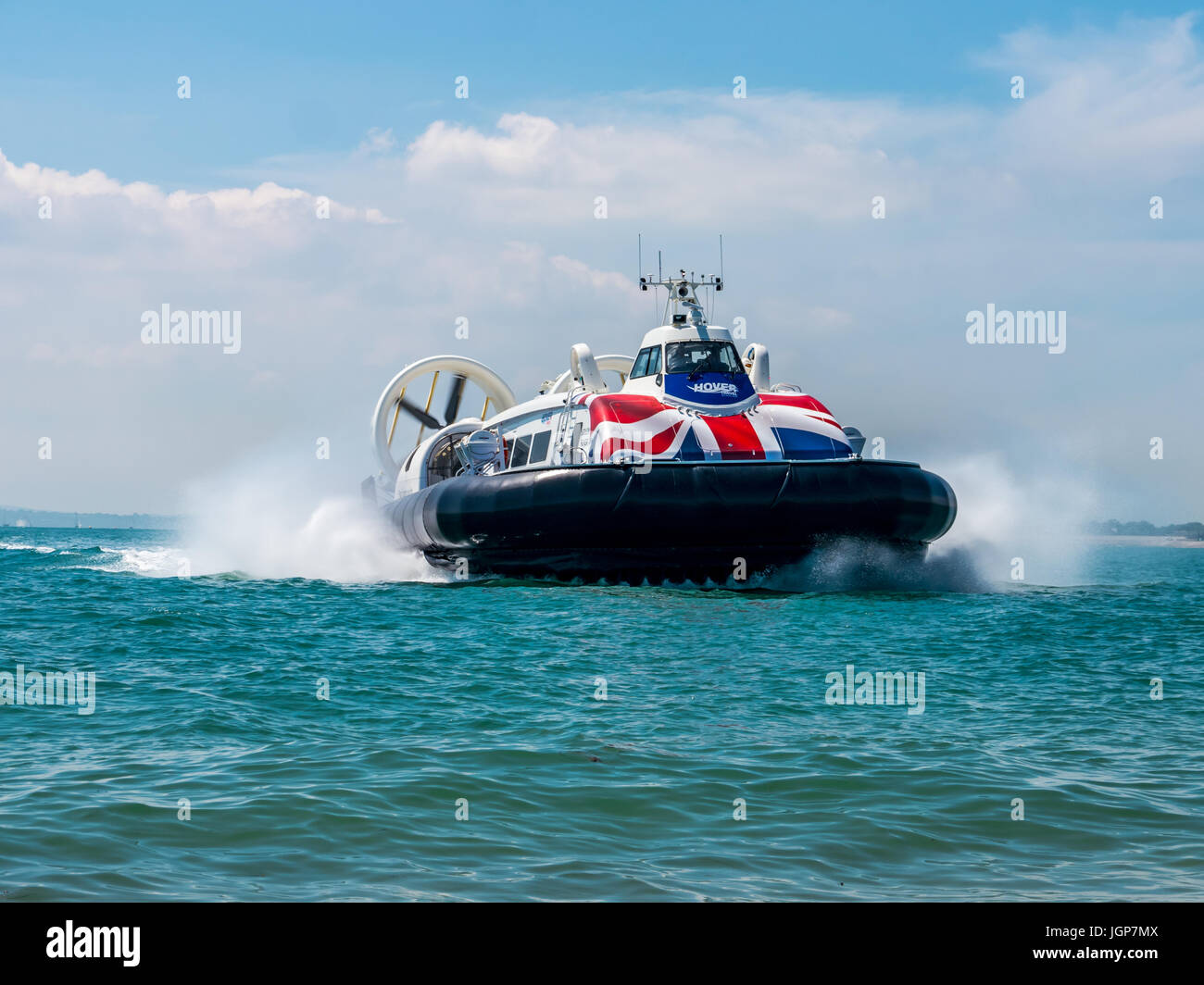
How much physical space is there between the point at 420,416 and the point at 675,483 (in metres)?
10.1

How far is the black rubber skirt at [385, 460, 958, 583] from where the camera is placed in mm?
13266

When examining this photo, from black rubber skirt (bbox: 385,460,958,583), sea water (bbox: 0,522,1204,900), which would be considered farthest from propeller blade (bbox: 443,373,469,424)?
sea water (bbox: 0,522,1204,900)

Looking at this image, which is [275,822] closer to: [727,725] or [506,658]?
[727,725]

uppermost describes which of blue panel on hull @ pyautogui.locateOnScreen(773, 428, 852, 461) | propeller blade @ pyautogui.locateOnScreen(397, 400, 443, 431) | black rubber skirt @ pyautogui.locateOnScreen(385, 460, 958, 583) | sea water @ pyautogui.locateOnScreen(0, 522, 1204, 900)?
propeller blade @ pyautogui.locateOnScreen(397, 400, 443, 431)

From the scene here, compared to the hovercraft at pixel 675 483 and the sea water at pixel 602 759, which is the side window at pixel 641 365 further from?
the sea water at pixel 602 759

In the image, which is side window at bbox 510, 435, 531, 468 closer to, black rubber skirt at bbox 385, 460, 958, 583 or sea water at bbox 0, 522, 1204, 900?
black rubber skirt at bbox 385, 460, 958, 583

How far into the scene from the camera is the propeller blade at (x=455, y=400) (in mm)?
22500

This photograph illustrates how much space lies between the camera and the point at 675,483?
1334cm

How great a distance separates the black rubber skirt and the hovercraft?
2 cm

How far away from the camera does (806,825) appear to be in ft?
14.1

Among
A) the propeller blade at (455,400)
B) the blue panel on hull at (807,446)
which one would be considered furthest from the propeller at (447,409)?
the blue panel on hull at (807,446)

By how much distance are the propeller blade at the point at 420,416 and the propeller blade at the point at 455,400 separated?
227 millimetres
